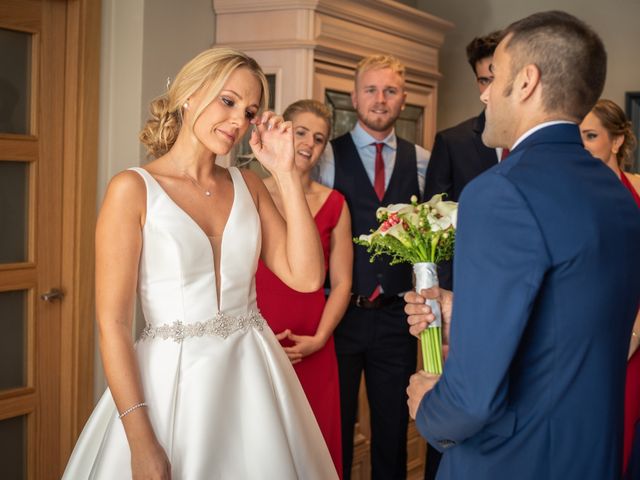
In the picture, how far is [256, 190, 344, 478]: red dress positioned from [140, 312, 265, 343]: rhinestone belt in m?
0.95

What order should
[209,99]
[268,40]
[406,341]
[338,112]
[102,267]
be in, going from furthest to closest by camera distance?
1. [338,112]
2. [268,40]
3. [406,341]
4. [209,99]
5. [102,267]

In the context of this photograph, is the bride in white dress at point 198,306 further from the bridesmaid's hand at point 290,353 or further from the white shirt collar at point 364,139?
the white shirt collar at point 364,139

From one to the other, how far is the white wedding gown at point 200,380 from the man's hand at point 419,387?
41 cm

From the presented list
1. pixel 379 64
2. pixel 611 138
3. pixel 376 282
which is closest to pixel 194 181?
pixel 376 282

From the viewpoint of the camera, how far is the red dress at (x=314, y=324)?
9.73 feet

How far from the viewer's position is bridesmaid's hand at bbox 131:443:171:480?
1.74 meters

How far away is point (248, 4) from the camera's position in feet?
12.0

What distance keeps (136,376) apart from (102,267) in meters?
0.26

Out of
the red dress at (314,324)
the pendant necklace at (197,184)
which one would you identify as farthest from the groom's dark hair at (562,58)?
the red dress at (314,324)

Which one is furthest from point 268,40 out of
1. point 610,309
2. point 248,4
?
point 610,309

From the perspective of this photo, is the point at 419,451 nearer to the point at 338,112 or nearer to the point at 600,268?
the point at 338,112

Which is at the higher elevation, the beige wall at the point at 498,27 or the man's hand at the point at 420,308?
the beige wall at the point at 498,27

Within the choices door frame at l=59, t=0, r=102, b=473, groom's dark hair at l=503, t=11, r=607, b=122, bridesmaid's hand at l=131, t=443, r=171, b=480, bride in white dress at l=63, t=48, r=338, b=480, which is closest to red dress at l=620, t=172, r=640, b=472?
bride in white dress at l=63, t=48, r=338, b=480

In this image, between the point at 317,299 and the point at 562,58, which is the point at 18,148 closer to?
the point at 317,299
